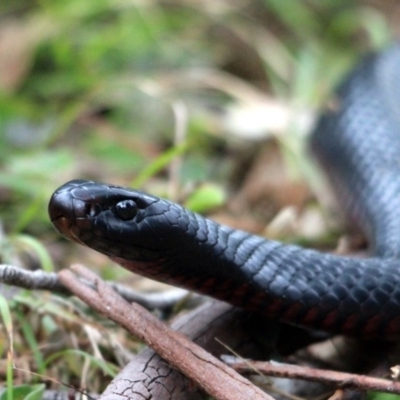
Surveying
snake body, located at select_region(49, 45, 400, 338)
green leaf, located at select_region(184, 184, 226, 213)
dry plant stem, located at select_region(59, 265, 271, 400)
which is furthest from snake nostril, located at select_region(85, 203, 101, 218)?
green leaf, located at select_region(184, 184, 226, 213)

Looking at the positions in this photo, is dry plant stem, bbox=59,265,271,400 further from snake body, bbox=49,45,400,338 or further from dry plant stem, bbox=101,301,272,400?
snake body, bbox=49,45,400,338

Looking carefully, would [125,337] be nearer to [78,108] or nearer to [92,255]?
[92,255]

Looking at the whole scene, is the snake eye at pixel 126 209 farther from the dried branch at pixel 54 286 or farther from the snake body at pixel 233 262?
the dried branch at pixel 54 286

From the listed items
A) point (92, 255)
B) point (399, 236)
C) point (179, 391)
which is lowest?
point (92, 255)

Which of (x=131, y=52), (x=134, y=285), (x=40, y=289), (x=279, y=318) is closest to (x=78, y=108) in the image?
(x=131, y=52)

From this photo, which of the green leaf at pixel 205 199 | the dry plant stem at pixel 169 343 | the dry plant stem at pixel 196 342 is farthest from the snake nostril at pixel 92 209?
the green leaf at pixel 205 199
